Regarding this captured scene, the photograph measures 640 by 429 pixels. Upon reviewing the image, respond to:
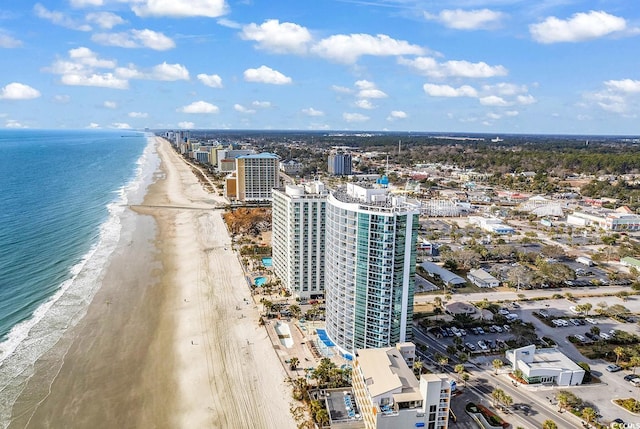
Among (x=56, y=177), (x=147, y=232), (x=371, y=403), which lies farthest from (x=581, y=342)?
(x=56, y=177)

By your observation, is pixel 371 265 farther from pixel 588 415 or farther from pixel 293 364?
pixel 588 415

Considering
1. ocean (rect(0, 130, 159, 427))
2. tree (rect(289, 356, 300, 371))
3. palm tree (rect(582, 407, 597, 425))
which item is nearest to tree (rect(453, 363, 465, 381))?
palm tree (rect(582, 407, 597, 425))

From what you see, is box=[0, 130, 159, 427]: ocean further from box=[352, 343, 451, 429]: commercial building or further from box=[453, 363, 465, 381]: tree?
box=[453, 363, 465, 381]: tree

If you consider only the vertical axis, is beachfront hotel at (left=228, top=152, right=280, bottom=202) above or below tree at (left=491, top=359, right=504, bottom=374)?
above

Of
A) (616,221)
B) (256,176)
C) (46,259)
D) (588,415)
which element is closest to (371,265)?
(588,415)

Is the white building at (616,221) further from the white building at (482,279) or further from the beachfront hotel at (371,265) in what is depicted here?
the beachfront hotel at (371,265)

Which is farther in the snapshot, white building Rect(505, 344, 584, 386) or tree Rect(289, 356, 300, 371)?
tree Rect(289, 356, 300, 371)

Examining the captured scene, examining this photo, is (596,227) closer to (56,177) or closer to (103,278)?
(103,278)

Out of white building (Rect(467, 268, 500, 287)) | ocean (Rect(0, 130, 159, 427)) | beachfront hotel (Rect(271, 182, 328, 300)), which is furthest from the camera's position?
white building (Rect(467, 268, 500, 287))
